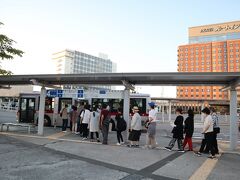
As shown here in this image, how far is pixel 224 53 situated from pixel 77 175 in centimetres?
12364

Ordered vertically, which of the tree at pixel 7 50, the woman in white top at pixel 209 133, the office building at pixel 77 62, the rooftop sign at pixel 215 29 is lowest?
the woman in white top at pixel 209 133

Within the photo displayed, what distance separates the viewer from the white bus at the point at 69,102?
661 inches

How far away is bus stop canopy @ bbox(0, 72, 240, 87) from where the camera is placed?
10078mm

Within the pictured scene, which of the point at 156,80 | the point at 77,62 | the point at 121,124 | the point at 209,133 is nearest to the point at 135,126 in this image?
the point at 121,124

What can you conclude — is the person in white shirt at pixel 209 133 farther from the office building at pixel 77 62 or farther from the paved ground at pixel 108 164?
the office building at pixel 77 62

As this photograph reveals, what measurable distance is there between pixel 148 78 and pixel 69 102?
8.20m

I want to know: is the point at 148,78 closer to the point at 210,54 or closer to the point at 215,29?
the point at 210,54

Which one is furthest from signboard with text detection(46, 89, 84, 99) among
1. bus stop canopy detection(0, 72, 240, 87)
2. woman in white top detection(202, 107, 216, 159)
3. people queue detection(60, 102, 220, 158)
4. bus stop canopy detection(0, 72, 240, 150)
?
woman in white top detection(202, 107, 216, 159)

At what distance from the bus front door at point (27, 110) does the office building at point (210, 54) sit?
103 meters

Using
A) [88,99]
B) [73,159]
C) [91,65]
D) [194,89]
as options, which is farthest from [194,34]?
[73,159]

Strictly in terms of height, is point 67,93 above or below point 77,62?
below

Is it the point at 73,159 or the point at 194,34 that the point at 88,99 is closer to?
the point at 73,159

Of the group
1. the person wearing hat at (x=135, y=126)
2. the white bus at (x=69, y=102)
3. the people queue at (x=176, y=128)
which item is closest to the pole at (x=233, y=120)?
the people queue at (x=176, y=128)

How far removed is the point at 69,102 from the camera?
691 inches
